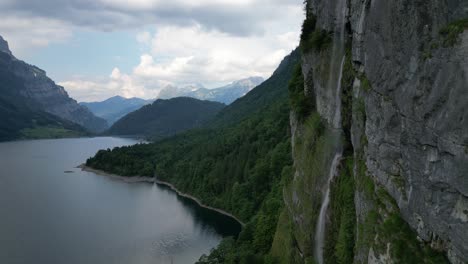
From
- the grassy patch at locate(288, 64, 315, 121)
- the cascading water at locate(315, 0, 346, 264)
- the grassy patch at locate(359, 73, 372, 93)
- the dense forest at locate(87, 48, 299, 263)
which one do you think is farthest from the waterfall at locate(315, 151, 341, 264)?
the dense forest at locate(87, 48, 299, 263)

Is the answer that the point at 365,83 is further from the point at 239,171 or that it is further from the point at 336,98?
the point at 239,171

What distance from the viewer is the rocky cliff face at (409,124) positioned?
16484 millimetres

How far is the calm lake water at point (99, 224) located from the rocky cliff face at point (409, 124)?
2030 inches

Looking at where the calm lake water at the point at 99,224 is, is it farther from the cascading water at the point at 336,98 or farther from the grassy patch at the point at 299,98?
the cascading water at the point at 336,98

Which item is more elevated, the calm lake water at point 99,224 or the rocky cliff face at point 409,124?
the rocky cliff face at point 409,124

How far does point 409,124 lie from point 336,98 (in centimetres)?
1298

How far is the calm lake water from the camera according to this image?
71.6 metres

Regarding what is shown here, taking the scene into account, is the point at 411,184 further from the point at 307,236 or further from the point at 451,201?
the point at 307,236

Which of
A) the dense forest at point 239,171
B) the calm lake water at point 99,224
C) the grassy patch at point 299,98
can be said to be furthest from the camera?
the calm lake water at point 99,224

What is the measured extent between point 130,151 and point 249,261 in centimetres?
14196

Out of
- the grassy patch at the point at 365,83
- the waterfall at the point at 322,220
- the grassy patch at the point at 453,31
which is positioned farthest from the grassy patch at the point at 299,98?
the grassy patch at the point at 453,31

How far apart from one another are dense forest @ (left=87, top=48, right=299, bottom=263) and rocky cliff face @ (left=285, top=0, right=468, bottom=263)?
26035 mm

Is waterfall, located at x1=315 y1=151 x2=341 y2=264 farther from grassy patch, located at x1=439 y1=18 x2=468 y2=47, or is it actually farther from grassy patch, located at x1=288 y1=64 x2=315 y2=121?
grassy patch, located at x1=439 y1=18 x2=468 y2=47

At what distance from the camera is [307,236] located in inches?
1399
